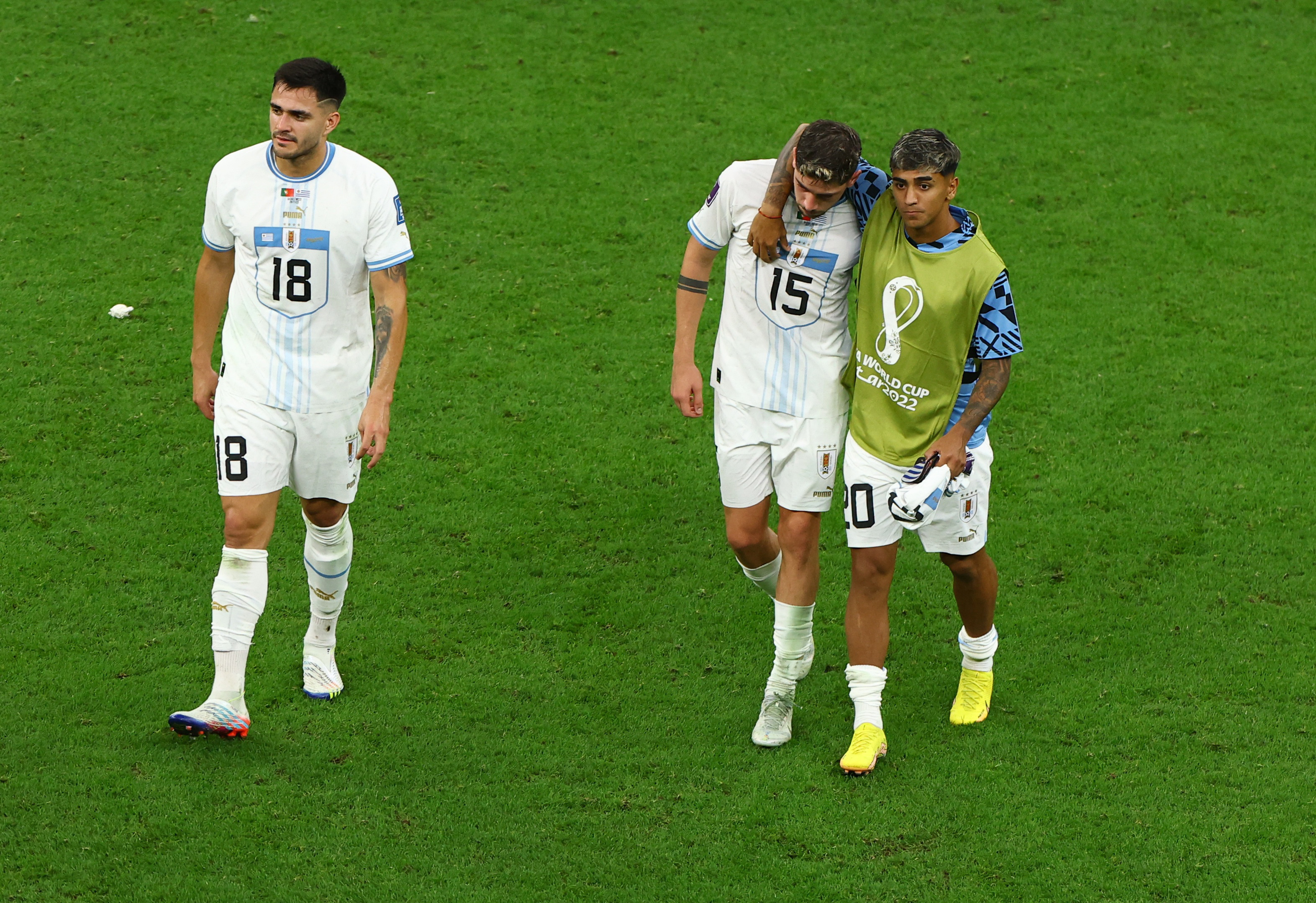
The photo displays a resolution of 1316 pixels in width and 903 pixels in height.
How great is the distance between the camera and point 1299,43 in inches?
409

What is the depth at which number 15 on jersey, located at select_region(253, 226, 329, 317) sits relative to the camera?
14.7 feet

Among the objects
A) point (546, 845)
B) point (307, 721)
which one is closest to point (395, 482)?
point (307, 721)

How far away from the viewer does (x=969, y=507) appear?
4.67m

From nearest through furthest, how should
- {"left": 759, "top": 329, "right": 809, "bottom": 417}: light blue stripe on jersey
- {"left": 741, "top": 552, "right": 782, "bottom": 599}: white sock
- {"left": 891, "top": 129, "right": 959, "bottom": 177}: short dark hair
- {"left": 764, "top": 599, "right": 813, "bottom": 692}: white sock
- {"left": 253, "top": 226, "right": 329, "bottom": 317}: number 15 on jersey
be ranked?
{"left": 891, "top": 129, "right": 959, "bottom": 177}: short dark hair < {"left": 253, "top": 226, "right": 329, "bottom": 317}: number 15 on jersey < {"left": 759, "top": 329, "right": 809, "bottom": 417}: light blue stripe on jersey < {"left": 764, "top": 599, "right": 813, "bottom": 692}: white sock < {"left": 741, "top": 552, "right": 782, "bottom": 599}: white sock

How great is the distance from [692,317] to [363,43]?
6.08m

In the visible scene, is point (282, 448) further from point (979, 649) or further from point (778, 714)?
point (979, 649)

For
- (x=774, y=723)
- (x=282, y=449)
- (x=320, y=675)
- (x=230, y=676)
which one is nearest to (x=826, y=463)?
(x=774, y=723)

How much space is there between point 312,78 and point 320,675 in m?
2.05

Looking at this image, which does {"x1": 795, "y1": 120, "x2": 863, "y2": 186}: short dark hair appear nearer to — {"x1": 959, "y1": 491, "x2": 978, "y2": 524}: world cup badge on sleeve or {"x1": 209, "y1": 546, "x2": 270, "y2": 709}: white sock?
{"x1": 959, "y1": 491, "x2": 978, "y2": 524}: world cup badge on sleeve

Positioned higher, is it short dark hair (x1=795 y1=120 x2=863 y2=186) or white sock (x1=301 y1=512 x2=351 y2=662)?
short dark hair (x1=795 y1=120 x2=863 y2=186)

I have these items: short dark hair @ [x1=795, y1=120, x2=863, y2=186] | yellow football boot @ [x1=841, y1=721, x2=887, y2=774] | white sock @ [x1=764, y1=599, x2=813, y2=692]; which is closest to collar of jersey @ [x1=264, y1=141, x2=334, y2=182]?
short dark hair @ [x1=795, y1=120, x2=863, y2=186]

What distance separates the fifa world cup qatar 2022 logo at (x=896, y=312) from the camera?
4.39m

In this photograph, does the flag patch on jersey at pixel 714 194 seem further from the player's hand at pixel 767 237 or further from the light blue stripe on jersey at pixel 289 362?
the light blue stripe on jersey at pixel 289 362

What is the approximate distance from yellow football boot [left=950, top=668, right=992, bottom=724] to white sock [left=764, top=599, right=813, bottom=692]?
58 centimetres
